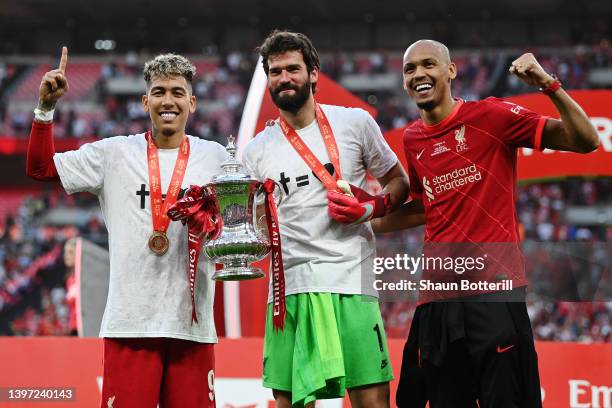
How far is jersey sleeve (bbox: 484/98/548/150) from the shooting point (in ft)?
11.8

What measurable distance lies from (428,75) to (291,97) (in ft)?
1.86

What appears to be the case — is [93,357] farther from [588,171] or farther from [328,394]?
[588,171]

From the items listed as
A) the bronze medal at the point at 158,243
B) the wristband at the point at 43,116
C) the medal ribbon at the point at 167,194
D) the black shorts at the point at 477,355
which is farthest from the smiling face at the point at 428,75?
the wristband at the point at 43,116

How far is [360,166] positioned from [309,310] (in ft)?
2.18

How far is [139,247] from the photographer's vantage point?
3.95m

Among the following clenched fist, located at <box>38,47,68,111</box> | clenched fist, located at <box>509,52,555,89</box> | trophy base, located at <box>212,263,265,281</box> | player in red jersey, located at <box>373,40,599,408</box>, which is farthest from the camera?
clenched fist, located at <box>38,47,68,111</box>

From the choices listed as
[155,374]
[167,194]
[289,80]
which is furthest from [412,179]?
[155,374]

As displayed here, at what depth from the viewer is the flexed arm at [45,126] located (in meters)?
3.87

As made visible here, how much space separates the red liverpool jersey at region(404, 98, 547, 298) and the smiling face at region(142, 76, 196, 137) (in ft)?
3.45

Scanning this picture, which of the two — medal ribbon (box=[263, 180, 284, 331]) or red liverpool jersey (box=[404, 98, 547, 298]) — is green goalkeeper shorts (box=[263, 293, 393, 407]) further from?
red liverpool jersey (box=[404, 98, 547, 298])

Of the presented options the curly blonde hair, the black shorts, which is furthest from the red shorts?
the curly blonde hair

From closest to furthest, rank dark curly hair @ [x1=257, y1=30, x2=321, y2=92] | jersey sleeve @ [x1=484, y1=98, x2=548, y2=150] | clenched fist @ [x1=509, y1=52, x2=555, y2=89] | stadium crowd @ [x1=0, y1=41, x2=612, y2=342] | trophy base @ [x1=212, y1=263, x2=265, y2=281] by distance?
clenched fist @ [x1=509, y1=52, x2=555, y2=89]
jersey sleeve @ [x1=484, y1=98, x2=548, y2=150]
trophy base @ [x1=212, y1=263, x2=265, y2=281]
dark curly hair @ [x1=257, y1=30, x2=321, y2=92]
stadium crowd @ [x1=0, y1=41, x2=612, y2=342]

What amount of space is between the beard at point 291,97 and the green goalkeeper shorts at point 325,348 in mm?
772

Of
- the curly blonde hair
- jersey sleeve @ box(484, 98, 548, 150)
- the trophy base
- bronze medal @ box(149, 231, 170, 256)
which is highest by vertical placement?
the curly blonde hair
